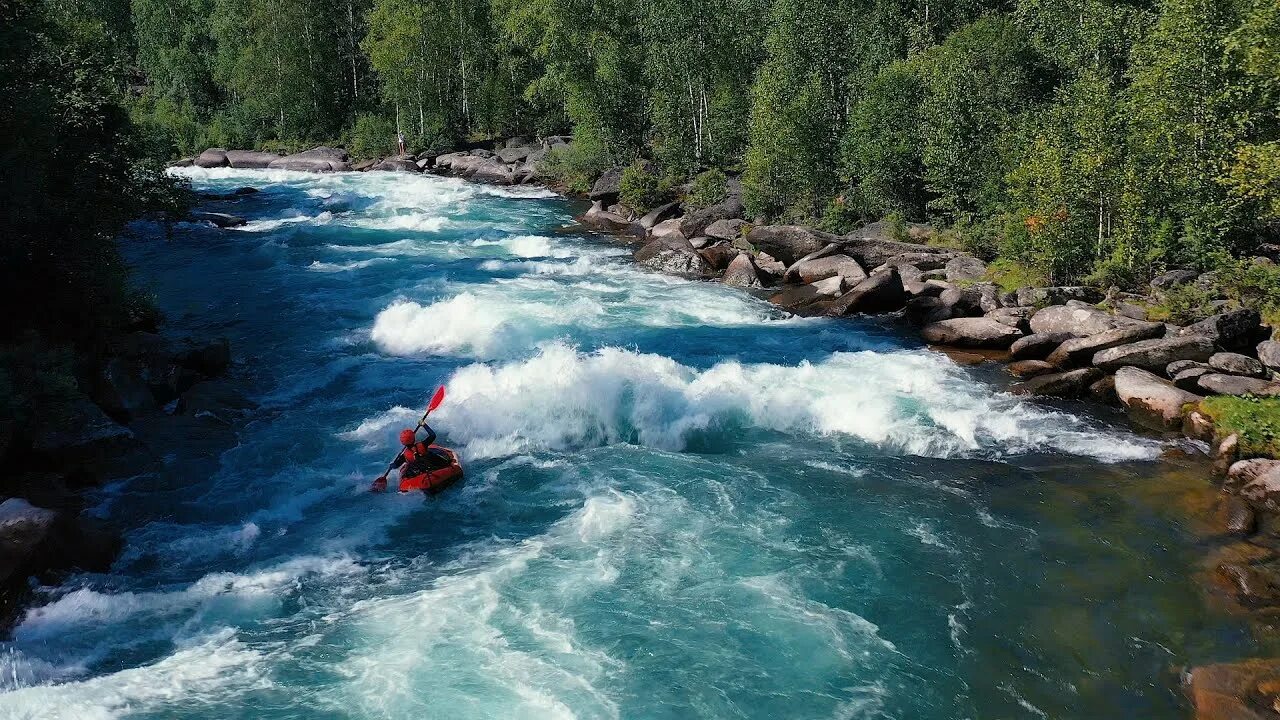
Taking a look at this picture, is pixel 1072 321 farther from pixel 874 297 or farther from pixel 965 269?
pixel 965 269

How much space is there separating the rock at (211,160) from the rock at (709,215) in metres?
41.9

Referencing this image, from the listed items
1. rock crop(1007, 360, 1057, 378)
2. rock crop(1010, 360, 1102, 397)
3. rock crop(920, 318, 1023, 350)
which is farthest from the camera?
rock crop(920, 318, 1023, 350)

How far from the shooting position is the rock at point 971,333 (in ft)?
71.4

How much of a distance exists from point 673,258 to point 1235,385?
18.4m

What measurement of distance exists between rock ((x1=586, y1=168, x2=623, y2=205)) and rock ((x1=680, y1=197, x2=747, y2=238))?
20.7ft

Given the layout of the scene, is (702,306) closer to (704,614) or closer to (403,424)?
(403,424)

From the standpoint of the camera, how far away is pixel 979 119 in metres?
29.5

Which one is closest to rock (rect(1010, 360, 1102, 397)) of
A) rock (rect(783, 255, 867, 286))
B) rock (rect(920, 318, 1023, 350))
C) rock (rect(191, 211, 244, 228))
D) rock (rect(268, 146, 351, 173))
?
rock (rect(920, 318, 1023, 350))

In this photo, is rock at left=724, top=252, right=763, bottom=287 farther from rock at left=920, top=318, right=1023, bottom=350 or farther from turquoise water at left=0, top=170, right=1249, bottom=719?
rock at left=920, top=318, right=1023, bottom=350

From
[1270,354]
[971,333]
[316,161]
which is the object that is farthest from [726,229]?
[316,161]

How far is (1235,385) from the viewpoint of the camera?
17.2 m

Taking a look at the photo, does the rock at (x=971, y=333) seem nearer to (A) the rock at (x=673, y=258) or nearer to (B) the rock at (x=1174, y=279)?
(B) the rock at (x=1174, y=279)

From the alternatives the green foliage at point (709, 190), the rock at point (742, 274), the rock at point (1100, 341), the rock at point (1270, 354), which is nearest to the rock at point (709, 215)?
the green foliage at point (709, 190)

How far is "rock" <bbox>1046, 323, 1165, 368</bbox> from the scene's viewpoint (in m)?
19.6
